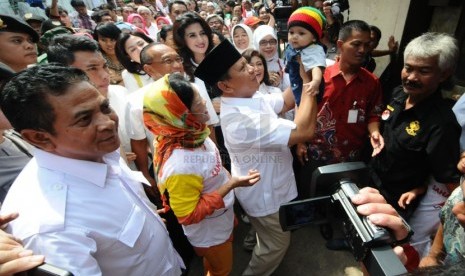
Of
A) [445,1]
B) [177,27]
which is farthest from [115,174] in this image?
[445,1]

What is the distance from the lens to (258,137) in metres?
1.62

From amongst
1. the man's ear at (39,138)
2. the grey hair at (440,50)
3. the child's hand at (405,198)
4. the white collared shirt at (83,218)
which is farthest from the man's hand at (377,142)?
→ the man's ear at (39,138)

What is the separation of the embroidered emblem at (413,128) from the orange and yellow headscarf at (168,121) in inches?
55.4

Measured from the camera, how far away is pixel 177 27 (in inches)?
120

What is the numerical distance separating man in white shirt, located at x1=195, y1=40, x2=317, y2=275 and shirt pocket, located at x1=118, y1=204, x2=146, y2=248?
749mm

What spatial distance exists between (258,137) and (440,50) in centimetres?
129

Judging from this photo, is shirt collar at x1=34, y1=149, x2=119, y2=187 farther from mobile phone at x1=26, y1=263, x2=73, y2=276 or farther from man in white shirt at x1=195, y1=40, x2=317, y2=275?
man in white shirt at x1=195, y1=40, x2=317, y2=275

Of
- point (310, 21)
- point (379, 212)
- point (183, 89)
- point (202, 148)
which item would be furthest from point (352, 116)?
point (379, 212)

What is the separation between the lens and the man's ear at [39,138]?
1.03 m

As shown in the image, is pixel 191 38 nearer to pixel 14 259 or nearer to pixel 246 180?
pixel 246 180

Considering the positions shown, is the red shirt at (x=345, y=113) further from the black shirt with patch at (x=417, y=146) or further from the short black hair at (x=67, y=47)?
the short black hair at (x=67, y=47)

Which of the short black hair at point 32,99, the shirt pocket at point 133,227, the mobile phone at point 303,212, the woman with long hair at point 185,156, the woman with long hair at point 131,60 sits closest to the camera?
A: the mobile phone at point 303,212

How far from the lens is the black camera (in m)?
4.34

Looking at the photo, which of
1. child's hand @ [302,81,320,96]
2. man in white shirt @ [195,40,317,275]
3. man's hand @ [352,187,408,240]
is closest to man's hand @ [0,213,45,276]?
man's hand @ [352,187,408,240]
